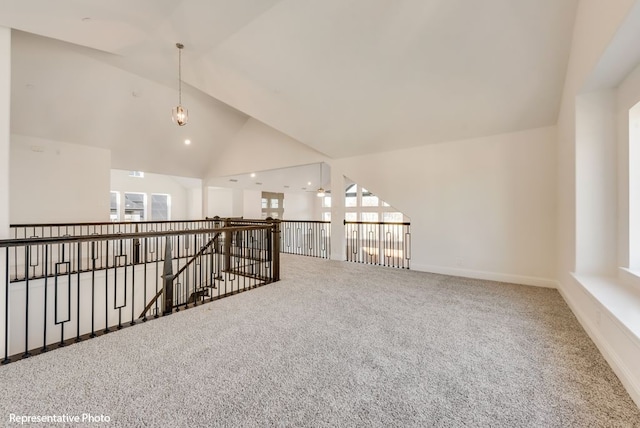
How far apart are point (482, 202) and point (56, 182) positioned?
8759 mm

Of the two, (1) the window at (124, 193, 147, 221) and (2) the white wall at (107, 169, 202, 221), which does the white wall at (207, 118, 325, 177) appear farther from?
(1) the window at (124, 193, 147, 221)

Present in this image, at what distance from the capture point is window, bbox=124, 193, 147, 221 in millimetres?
10375

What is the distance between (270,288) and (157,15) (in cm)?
378

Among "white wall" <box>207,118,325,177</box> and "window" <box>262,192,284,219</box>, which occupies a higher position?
"white wall" <box>207,118,325,177</box>

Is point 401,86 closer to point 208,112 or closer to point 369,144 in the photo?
point 369,144

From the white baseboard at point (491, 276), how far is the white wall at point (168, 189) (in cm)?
999

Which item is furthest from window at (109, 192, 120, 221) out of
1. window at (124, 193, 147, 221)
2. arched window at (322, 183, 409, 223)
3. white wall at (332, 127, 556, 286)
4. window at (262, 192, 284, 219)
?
white wall at (332, 127, 556, 286)

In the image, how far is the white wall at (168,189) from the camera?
33.1 feet

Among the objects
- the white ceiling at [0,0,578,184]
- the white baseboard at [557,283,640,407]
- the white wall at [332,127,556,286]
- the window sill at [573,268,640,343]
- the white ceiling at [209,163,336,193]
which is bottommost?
the white baseboard at [557,283,640,407]

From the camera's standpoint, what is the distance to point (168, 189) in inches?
458

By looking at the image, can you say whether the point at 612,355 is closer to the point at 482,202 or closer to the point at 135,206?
the point at 482,202

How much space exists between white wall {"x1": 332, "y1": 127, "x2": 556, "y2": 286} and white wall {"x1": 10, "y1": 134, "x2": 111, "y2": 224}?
6858 millimetres

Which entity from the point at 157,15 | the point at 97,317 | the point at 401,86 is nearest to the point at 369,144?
the point at 401,86

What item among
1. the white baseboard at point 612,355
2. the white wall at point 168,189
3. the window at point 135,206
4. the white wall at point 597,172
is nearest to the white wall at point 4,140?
the white baseboard at point 612,355
